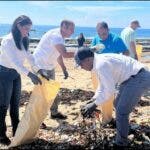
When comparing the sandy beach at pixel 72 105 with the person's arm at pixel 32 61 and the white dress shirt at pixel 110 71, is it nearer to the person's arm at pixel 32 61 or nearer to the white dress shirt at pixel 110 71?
the person's arm at pixel 32 61

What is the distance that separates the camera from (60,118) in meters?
9.16

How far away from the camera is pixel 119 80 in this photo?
6.58 meters

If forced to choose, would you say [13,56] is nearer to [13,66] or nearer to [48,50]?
[13,66]

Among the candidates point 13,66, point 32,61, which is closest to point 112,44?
point 32,61

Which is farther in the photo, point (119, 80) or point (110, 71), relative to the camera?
point (119, 80)

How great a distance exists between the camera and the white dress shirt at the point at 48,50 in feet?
27.3

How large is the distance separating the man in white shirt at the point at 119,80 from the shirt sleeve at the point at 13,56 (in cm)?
107

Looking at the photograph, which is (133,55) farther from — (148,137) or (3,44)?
(3,44)

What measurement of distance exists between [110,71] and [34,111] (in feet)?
4.98

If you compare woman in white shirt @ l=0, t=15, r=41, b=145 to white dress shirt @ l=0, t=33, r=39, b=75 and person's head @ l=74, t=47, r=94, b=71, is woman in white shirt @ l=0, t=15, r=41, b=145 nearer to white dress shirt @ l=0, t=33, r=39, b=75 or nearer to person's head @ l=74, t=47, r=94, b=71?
white dress shirt @ l=0, t=33, r=39, b=75

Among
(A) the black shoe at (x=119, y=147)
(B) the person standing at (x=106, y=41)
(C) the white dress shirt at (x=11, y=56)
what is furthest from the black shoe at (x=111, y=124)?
(C) the white dress shirt at (x=11, y=56)

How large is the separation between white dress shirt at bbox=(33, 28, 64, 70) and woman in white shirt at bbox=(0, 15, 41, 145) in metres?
0.88

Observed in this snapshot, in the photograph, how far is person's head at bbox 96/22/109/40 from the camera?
863 centimetres

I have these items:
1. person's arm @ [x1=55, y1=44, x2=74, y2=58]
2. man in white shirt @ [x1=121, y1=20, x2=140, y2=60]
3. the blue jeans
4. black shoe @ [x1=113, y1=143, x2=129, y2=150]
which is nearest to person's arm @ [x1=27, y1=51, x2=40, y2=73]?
person's arm @ [x1=55, y1=44, x2=74, y2=58]
